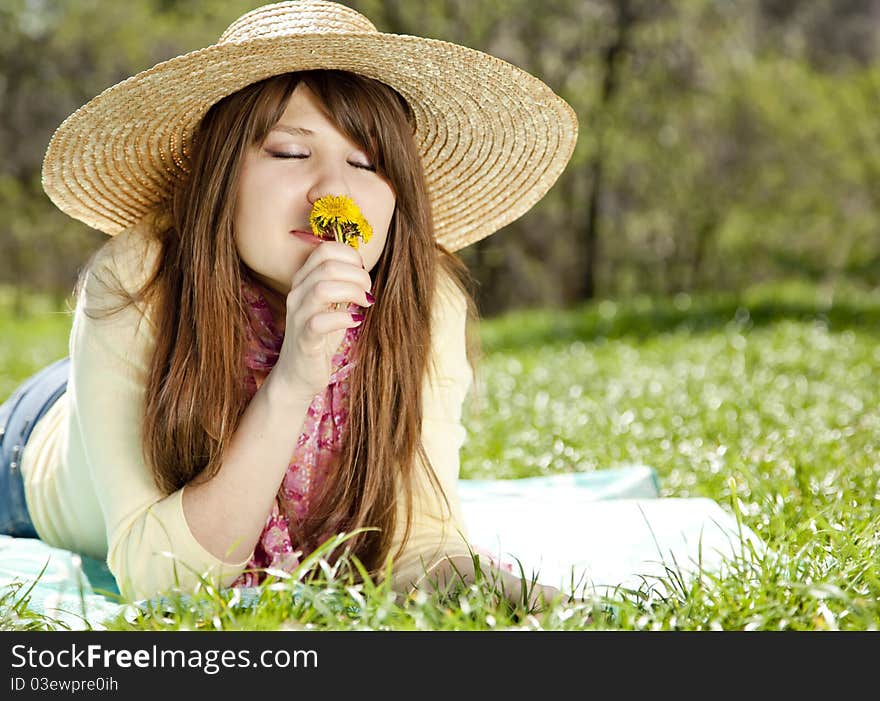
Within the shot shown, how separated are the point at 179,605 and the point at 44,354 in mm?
6938

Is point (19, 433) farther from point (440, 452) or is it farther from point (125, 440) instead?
point (440, 452)

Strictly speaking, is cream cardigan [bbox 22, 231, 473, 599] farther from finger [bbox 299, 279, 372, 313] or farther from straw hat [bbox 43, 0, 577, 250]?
finger [bbox 299, 279, 372, 313]

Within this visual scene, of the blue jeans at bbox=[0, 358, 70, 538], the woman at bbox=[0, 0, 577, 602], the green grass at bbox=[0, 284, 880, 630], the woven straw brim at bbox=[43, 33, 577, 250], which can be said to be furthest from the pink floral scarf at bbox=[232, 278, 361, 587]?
the blue jeans at bbox=[0, 358, 70, 538]

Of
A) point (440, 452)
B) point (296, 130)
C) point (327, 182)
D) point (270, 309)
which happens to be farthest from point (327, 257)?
point (440, 452)

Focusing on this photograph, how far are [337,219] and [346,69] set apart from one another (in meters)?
0.47

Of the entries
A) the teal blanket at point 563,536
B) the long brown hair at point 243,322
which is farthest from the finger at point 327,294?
the teal blanket at point 563,536

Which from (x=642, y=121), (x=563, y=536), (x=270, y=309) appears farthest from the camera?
(x=642, y=121)

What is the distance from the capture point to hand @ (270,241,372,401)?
2082 millimetres

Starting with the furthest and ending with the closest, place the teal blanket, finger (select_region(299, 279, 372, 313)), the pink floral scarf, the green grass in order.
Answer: the teal blanket, the pink floral scarf, finger (select_region(299, 279, 372, 313)), the green grass

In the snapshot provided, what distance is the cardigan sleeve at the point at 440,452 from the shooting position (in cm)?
247

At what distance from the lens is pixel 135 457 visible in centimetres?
232

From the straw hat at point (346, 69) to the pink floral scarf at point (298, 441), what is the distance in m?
0.43

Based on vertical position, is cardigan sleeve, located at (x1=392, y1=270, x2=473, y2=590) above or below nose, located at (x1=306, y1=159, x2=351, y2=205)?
below
